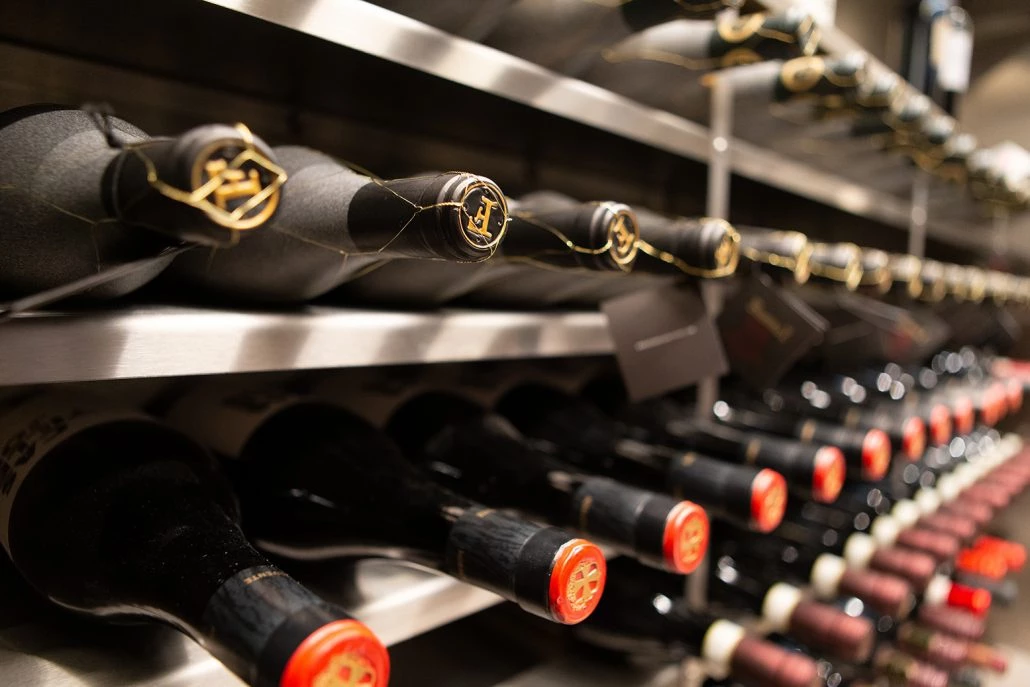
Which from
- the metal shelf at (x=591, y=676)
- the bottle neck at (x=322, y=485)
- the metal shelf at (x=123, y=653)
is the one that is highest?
the bottle neck at (x=322, y=485)

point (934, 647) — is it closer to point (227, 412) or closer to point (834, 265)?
point (834, 265)

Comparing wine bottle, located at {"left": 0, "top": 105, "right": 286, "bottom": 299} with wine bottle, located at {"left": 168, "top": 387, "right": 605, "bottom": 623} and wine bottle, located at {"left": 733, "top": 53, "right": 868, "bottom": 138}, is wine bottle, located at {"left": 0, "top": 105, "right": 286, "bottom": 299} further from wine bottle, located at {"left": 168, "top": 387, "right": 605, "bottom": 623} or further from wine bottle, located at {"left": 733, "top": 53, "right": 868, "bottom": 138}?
wine bottle, located at {"left": 733, "top": 53, "right": 868, "bottom": 138}

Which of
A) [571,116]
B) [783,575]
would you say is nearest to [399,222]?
[571,116]

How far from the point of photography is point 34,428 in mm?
407

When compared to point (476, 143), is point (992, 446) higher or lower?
lower

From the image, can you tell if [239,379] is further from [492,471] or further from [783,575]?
[783,575]

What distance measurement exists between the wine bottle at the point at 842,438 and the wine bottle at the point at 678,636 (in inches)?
6.8

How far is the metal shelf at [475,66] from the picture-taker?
40 cm

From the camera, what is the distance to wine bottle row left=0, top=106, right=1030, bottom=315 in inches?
10.8

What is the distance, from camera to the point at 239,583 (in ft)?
1.05

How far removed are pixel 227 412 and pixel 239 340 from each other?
18 cm

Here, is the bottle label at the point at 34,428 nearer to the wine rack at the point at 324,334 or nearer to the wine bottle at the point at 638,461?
the wine rack at the point at 324,334

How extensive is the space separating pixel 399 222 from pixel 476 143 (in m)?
0.47

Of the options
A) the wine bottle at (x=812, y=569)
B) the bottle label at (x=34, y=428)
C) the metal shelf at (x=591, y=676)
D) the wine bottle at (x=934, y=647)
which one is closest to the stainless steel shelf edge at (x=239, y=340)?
the bottle label at (x=34, y=428)
